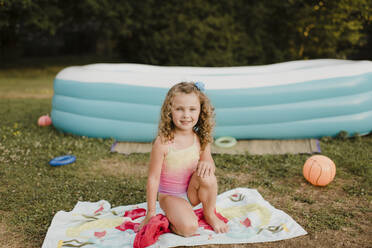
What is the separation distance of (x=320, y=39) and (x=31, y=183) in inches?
356

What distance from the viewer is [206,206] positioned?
8.55 feet

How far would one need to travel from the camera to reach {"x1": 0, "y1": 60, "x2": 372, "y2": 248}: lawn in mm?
2705

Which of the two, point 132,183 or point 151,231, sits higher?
point 151,231

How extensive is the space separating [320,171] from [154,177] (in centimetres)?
172

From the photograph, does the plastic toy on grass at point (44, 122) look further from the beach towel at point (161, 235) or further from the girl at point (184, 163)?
the girl at point (184, 163)

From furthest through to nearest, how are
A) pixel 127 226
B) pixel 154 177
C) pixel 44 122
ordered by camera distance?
pixel 44 122 < pixel 127 226 < pixel 154 177

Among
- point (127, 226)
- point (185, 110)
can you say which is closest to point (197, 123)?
point (185, 110)

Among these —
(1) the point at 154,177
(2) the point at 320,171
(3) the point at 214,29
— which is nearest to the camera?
(1) the point at 154,177

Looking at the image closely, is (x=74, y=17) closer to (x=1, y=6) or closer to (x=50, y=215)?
(x=1, y=6)

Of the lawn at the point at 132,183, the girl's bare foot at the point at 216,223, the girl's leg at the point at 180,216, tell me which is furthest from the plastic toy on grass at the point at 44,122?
the girl's bare foot at the point at 216,223

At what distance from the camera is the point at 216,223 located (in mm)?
2619

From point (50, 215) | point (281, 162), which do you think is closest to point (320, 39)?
point (281, 162)

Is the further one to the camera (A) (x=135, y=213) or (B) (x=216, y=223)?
(A) (x=135, y=213)

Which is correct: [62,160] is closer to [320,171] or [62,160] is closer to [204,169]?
[204,169]
